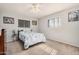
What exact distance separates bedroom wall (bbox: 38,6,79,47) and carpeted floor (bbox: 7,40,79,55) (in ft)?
0.36

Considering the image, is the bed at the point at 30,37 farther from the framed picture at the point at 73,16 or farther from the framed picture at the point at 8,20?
the framed picture at the point at 73,16

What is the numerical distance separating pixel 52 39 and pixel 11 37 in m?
0.88

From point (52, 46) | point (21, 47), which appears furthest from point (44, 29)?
point (21, 47)

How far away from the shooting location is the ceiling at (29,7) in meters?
1.59

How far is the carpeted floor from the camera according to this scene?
1581 millimetres

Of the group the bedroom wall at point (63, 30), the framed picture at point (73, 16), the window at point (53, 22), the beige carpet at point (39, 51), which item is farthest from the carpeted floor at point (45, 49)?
the framed picture at point (73, 16)

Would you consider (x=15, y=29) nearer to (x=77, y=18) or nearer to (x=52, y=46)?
(x=52, y=46)

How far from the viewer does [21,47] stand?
1.64 m

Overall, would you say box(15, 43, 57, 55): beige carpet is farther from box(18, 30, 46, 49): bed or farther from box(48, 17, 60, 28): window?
box(48, 17, 60, 28): window

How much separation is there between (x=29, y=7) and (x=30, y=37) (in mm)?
636

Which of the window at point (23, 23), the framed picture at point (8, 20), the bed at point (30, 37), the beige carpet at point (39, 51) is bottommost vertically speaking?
the beige carpet at point (39, 51)

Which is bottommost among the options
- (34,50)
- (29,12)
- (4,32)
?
(34,50)

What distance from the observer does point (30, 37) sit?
5.59ft

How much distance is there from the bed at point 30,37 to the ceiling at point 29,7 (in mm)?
398
